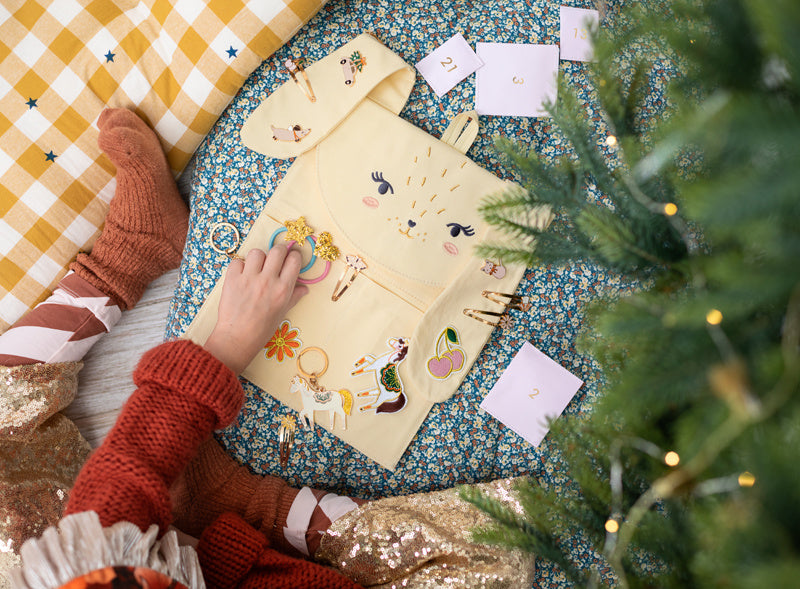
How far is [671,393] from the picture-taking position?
1.33 ft

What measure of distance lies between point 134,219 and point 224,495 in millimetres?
658

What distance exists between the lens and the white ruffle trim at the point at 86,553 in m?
0.71

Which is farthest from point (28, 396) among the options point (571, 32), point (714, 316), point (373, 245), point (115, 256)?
point (571, 32)

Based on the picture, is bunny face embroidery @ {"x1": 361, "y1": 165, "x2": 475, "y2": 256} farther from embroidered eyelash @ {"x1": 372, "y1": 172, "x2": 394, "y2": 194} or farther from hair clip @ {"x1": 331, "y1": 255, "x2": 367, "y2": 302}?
hair clip @ {"x1": 331, "y1": 255, "x2": 367, "y2": 302}

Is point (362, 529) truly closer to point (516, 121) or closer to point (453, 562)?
point (453, 562)

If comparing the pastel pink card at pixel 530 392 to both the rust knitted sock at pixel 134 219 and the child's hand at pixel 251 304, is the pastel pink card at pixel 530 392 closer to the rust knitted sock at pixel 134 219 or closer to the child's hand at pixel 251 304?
the child's hand at pixel 251 304

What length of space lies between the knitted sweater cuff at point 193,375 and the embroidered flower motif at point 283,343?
0.17 meters

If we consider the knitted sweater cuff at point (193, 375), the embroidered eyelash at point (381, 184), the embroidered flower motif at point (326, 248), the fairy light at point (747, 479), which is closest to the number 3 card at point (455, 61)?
Result: the embroidered eyelash at point (381, 184)

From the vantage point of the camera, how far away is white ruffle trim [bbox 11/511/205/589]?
71 centimetres

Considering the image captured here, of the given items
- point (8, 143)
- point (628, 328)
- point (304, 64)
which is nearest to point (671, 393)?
point (628, 328)

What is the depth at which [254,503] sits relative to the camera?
3.77 ft

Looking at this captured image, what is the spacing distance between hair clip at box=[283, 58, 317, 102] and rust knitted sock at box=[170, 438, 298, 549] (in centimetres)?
81

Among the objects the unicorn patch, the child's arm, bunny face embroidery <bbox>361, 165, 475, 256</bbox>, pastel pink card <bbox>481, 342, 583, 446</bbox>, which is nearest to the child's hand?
the child's arm

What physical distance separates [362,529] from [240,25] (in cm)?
109
